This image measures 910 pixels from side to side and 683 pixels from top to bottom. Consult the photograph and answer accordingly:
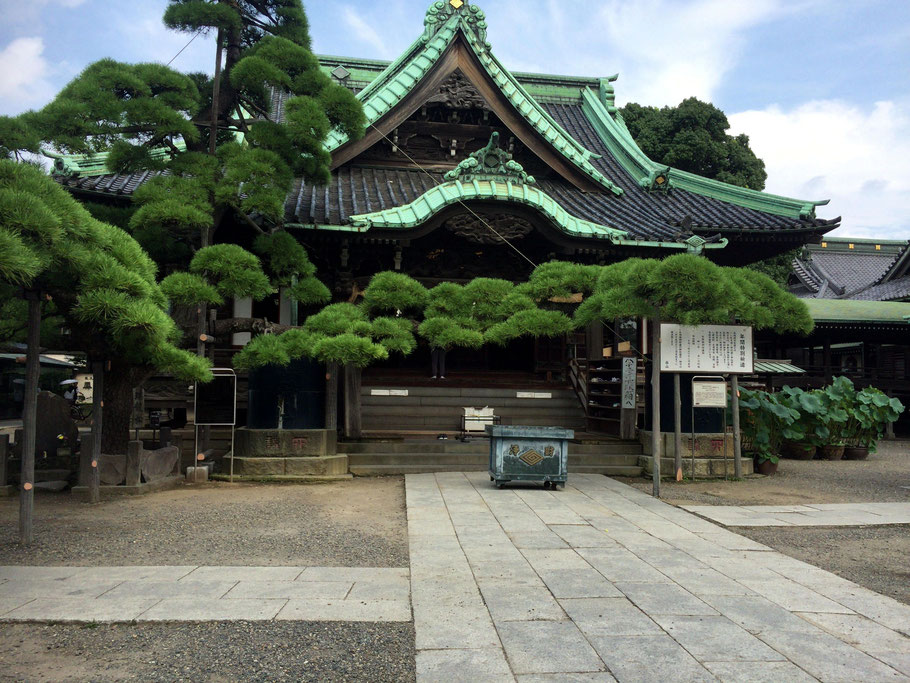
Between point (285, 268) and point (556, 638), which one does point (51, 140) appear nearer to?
point (285, 268)

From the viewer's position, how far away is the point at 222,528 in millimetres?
7207

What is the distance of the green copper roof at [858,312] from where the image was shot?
1972cm

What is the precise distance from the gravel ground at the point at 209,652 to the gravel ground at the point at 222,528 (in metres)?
1.66

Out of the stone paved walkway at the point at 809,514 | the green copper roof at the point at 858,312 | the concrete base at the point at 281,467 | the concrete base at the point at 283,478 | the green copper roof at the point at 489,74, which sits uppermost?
the green copper roof at the point at 489,74

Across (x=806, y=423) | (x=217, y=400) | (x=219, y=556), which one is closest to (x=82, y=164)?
(x=217, y=400)

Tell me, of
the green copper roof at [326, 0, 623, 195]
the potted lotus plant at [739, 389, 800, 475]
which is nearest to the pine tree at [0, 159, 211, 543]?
the green copper roof at [326, 0, 623, 195]

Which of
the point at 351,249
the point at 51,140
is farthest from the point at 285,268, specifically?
the point at 51,140

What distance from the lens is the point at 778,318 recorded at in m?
9.84

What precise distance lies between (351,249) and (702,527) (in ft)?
27.2

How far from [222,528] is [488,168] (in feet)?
26.5

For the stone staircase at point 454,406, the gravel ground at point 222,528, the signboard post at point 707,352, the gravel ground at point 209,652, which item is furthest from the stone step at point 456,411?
the gravel ground at point 209,652

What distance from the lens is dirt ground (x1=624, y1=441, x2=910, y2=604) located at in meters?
5.93

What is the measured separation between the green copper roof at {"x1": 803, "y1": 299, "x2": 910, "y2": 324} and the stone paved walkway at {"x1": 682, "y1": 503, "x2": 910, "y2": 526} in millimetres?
11801

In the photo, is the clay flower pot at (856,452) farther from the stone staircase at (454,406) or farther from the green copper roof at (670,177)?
the stone staircase at (454,406)
